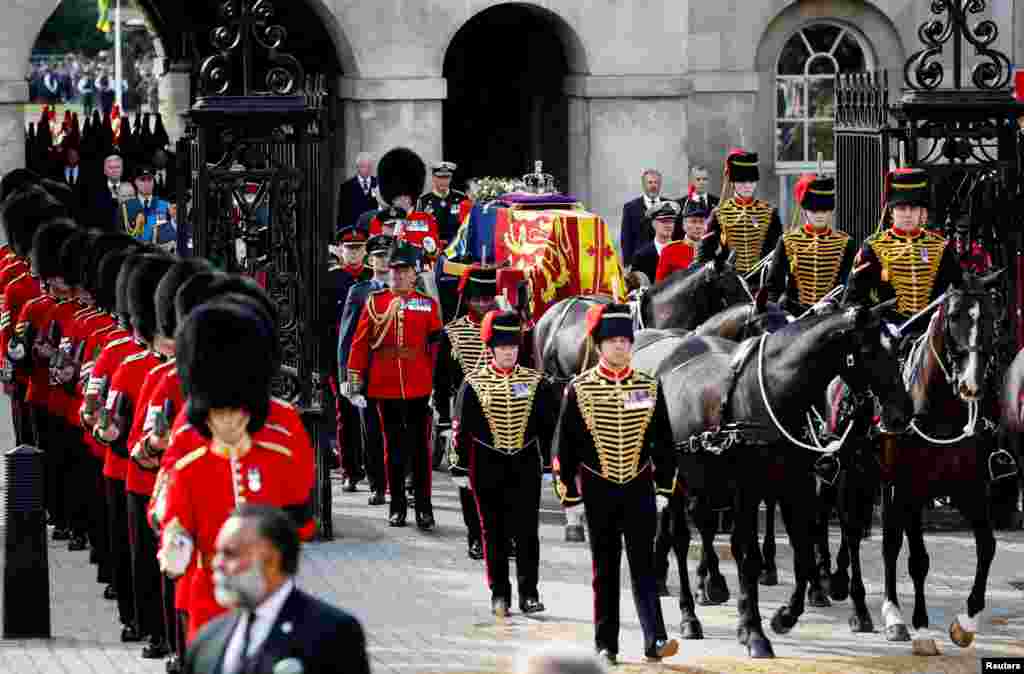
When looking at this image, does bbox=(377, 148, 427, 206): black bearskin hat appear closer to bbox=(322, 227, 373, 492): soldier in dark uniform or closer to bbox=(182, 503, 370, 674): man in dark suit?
bbox=(322, 227, 373, 492): soldier in dark uniform

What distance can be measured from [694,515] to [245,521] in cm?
589

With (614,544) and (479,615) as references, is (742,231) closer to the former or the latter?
(479,615)

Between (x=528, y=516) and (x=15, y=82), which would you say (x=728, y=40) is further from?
(x=528, y=516)

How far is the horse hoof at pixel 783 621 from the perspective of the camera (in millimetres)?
11562

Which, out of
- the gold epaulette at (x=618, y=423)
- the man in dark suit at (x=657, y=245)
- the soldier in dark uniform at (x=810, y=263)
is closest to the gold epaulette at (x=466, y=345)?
the soldier in dark uniform at (x=810, y=263)

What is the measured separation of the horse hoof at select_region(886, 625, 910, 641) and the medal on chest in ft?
14.1

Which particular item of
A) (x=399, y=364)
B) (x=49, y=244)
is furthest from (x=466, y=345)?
(x=49, y=244)

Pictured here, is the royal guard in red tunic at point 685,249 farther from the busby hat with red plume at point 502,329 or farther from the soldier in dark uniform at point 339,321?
the busby hat with red plume at point 502,329

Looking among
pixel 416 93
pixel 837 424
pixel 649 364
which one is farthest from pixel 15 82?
pixel 837 424

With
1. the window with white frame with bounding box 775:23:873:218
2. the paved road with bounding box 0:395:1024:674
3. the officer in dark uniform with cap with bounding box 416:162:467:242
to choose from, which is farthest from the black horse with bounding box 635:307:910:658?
the window with white frame with bounding box 775:23:873:218

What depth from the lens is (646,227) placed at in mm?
21188

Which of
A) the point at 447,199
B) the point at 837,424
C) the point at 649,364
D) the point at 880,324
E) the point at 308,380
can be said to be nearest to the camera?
the point at 880,324

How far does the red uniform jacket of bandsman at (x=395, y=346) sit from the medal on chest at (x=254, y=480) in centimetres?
692

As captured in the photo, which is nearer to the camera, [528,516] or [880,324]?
[880,324]
